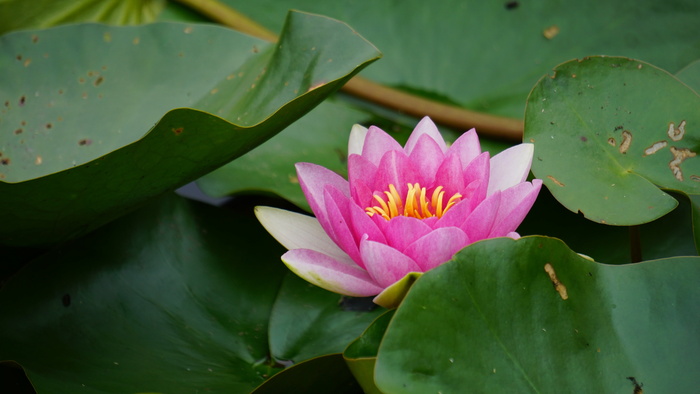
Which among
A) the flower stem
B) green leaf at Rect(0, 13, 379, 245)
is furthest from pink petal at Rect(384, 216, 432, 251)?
the flower stem

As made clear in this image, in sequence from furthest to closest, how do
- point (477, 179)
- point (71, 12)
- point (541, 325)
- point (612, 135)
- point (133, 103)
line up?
1. point (71, 12)
2. point (133, 103)
3. point (612, 135)
4. point (477, 179)
5. point (541, 325)

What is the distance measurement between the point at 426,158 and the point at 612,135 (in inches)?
11.5

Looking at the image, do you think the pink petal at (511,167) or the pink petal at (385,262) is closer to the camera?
the pink petal at (385,262)

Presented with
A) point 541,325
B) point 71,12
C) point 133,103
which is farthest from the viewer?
point 71,12

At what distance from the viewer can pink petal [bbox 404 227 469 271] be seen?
638mm

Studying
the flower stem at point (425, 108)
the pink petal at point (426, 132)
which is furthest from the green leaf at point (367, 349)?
the flower stem at point (425, 108)

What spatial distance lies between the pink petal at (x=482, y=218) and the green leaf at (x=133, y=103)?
27 cm

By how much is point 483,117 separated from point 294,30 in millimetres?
435

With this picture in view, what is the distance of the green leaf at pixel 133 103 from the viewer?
760mm

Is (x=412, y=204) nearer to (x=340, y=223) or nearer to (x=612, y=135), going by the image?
(x=340, y=223)

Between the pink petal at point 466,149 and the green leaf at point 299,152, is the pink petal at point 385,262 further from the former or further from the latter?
the green leaf at point 299,152

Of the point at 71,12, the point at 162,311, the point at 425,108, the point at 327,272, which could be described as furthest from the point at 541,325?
the point at 71,12

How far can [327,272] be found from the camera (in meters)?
0.67

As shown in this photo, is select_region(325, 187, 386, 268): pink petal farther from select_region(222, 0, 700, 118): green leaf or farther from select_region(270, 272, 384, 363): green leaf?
select_region(222, 0, 700, 118): green leaf
